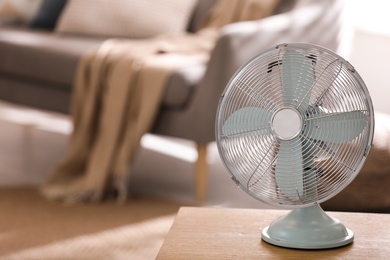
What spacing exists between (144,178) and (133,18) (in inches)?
29.5

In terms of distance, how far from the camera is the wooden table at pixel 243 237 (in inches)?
56.2

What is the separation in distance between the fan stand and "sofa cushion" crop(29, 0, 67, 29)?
314 cm

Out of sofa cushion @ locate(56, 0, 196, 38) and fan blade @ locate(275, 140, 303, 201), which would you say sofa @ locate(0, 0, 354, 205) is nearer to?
sofa cushion @ locate(56, 0, 196, 38)

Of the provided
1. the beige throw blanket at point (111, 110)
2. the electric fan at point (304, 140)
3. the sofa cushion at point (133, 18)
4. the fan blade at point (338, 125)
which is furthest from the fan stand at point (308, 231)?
the sofa cushion at point (133, 18)

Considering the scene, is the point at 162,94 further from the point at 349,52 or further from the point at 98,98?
the point at 349,52

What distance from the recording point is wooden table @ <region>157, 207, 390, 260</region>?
4.69ft

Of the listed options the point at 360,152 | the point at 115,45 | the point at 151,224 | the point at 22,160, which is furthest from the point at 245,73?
the point at 22,160

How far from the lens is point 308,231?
4.80ft

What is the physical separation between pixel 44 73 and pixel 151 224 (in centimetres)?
97

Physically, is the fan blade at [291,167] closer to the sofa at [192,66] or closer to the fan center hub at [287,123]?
the fan center hub at [287,123]

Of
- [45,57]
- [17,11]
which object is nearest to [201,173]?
[45,57]

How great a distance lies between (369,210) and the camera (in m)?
1.98

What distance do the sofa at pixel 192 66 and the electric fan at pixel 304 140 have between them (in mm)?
1695

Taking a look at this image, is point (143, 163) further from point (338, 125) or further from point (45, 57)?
point (338, 125)
